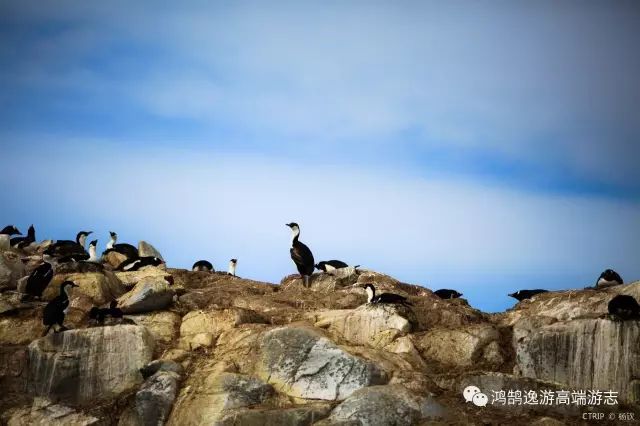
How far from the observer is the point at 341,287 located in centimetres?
2919

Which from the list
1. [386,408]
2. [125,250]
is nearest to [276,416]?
[386,408]

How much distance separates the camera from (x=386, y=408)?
1998 centimetres

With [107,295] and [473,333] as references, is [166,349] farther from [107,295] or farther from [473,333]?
[473,333]

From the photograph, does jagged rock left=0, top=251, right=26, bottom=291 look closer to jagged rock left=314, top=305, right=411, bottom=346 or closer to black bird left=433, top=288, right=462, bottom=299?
jagged rock left=314, top=305, right=411, bottom=346

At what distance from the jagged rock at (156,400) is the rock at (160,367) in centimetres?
37

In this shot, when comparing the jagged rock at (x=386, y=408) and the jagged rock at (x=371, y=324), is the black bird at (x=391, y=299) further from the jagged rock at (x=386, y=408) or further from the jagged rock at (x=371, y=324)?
the jagged rock at (x=386, y=408)

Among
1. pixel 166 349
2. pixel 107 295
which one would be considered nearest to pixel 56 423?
pixel 166 349

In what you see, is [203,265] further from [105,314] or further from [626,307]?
[626,307]

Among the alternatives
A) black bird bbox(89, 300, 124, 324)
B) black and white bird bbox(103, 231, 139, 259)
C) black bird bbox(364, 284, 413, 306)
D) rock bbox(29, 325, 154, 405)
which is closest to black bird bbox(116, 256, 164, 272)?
black and white bird bbox(103, 231, 139, 259)

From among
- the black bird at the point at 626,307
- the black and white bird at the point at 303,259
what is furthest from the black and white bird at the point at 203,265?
the black bird at the point at 626,307

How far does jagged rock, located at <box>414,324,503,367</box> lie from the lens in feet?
Result: 74.8

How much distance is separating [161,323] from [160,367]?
2727mm

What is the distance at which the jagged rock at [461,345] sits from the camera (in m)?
22.8

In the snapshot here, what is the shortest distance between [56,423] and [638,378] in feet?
55.7
